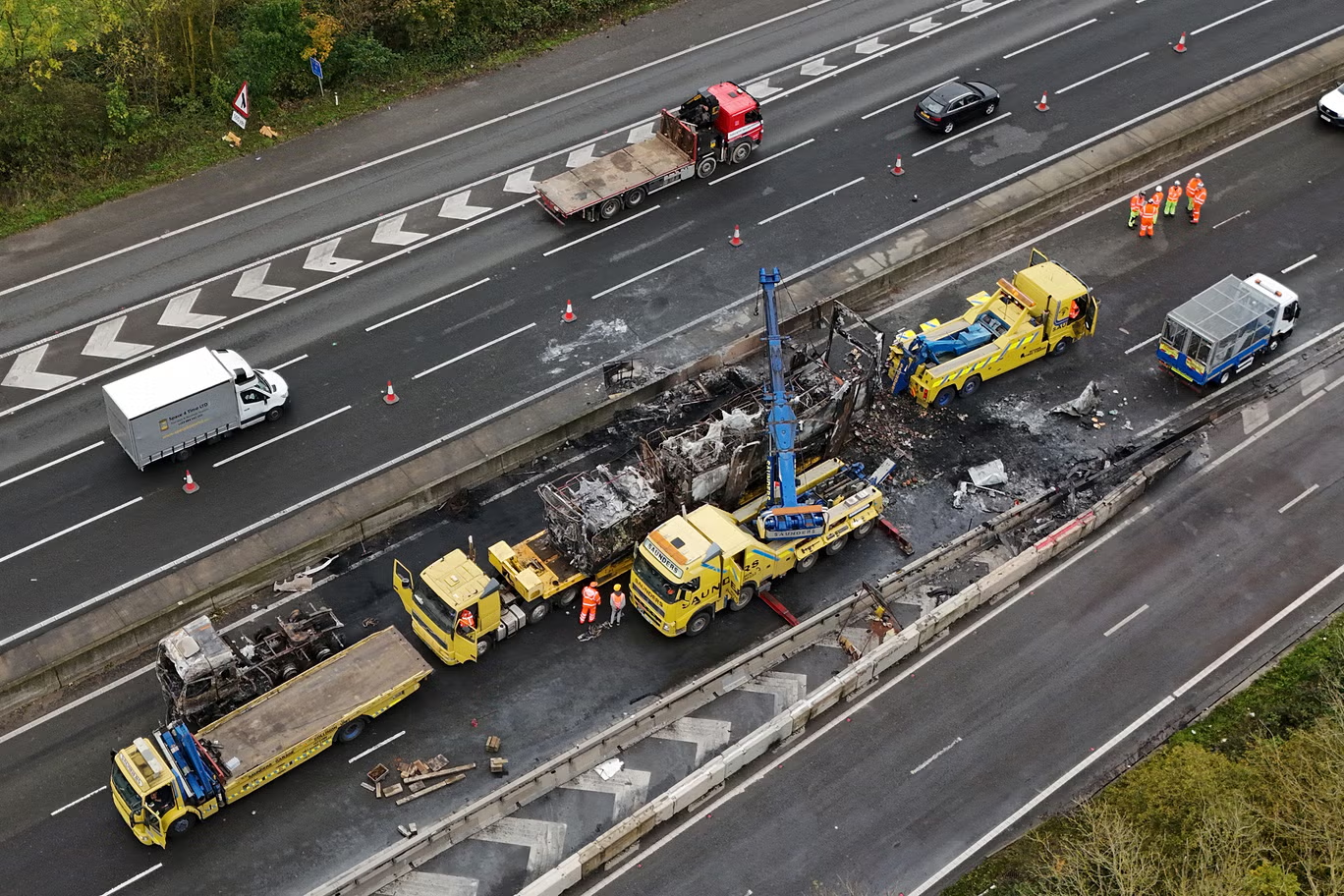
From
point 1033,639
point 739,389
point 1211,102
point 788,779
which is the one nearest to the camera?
point 788,779

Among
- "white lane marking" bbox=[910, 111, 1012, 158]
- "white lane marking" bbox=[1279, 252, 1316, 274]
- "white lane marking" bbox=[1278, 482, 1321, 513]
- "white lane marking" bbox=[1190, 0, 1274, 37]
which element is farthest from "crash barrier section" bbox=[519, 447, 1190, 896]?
"white lane marking" bbox=[1190, 0, 1274, 37]

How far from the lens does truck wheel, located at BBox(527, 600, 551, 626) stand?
122 feet

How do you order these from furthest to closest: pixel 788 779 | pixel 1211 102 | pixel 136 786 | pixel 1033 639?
pixel 1211 102, pixel 1033 639, pixel 788 779, pixel 136 786

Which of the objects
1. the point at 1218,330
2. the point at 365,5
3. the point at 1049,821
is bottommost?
the point at 1049,821

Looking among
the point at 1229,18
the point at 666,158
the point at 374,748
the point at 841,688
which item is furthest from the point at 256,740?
the point at 1229,18

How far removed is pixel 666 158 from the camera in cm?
5153

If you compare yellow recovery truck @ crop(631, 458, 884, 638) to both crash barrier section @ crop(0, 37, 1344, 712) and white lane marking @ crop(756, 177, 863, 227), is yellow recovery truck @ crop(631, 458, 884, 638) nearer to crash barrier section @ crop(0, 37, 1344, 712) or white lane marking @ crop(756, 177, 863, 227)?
crash barrier section @ crop(0, 37, 1344, 712)

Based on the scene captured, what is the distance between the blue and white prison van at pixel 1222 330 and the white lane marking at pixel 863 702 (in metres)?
6.01

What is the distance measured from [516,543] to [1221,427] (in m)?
22.0

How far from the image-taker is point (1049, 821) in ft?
108

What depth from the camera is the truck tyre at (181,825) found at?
32.3 m

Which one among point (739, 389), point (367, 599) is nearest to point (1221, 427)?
point (739, 389)

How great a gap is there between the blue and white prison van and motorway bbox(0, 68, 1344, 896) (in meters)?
1.18

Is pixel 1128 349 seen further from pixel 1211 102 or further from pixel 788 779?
pixel 788 779
